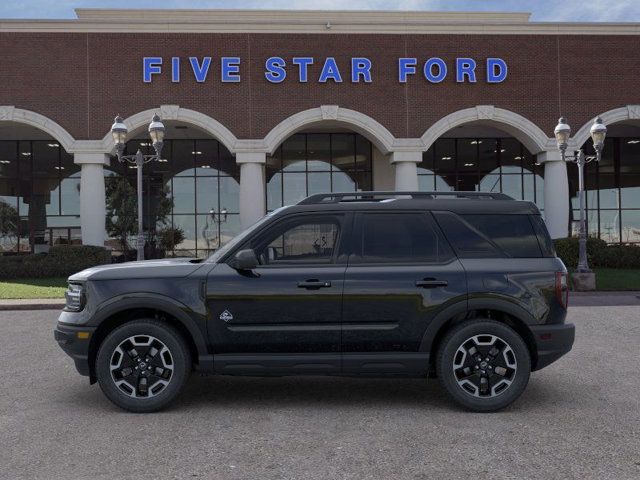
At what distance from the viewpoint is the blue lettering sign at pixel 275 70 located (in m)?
23.0

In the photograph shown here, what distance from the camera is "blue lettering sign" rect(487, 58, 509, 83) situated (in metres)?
23.4

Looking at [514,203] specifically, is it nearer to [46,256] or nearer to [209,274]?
[209,274]

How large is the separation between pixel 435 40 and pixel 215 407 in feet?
69.9

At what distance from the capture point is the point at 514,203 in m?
5.50

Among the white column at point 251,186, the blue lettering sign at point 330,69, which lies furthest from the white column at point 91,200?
the white column at point 251,186

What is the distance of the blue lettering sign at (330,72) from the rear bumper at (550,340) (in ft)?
63.2

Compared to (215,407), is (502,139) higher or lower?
higher

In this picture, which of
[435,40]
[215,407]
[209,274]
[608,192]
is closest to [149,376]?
[215,407]

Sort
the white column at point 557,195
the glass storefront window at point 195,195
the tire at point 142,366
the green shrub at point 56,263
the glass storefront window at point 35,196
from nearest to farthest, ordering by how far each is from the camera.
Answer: the tire at point 142,366
the green shrub at point 56,263
the white column at point 557,195
the glass storefront window at point 195,195
the glass storefront window at point 35,196

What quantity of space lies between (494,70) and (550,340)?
20440 mm

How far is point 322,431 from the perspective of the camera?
4699 millimetres

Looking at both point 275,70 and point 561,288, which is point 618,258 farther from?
point 561,288

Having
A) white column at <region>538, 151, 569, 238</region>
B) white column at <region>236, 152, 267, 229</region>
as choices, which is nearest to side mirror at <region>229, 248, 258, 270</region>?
white column at <region>236, 152, 267, 229</region>

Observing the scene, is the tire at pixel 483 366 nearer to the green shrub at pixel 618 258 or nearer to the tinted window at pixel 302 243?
the tinted window at pixel 302 243
